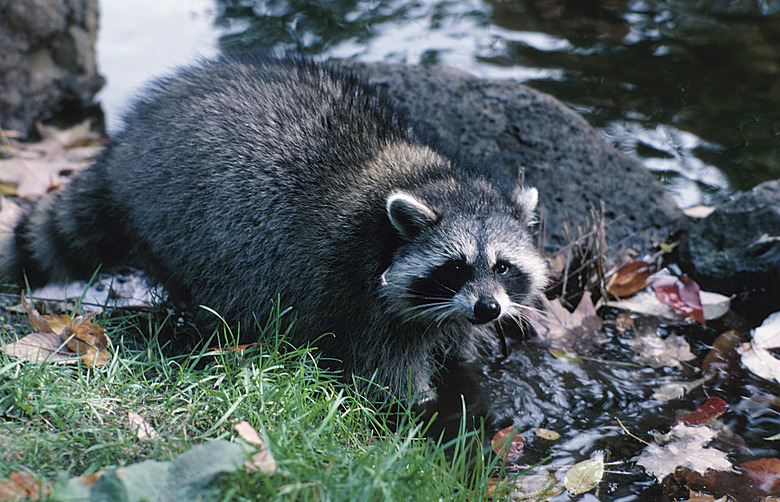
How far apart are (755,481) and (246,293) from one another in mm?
2854

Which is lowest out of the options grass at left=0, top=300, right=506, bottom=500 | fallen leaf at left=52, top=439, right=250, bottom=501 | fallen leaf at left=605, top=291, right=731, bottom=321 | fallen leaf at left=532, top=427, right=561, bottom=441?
fallen leaf at left=532, top=427, right=561, bottom=441

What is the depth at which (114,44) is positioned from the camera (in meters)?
8.63

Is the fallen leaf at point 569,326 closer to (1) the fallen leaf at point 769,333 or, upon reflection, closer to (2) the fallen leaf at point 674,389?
(2) the fallen leaf at point 674,389

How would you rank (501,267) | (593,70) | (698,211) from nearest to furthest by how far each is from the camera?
(501,267) → (698,211) → (593,70)

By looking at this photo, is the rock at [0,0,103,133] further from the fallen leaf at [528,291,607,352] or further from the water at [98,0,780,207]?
the fallen leaf at [528,291,607,352]

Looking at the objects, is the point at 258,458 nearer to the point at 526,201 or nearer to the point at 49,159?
the point at 526,201

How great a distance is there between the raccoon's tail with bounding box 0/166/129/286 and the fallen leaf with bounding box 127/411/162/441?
6.11 feet

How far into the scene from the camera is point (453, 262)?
3664 millimetres

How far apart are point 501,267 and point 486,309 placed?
39cm

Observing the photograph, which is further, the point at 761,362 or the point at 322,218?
the point at 761,362

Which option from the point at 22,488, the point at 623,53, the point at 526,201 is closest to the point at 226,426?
the point at 22,488

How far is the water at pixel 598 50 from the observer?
673 centimetres

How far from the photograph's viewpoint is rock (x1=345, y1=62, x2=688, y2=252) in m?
5.46

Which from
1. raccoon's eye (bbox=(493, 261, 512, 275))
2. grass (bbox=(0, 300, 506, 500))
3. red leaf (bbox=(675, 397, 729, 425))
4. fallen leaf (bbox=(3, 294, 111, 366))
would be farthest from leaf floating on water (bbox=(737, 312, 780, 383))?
fallen leaf (bbox=(3, 294, 111, 366))
